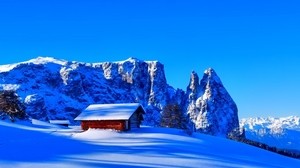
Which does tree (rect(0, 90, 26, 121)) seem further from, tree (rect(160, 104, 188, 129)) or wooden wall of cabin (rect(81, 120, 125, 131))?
tree (rect(160, 104, 188, 129))

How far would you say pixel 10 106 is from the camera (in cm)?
6844

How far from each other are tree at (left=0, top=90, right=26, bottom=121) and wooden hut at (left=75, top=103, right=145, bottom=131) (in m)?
11.9

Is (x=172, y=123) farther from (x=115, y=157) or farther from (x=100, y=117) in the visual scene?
(x=115, y=157)

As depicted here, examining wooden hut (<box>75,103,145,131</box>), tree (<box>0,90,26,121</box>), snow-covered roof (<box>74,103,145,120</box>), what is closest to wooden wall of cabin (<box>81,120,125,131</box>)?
wooden hut (<box>75,103,145,131</box>)

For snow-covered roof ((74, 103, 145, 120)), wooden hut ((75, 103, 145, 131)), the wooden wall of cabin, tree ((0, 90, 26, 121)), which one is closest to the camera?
the wooden wall of cabin

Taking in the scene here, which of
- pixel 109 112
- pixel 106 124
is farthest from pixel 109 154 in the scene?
pixel 109 112

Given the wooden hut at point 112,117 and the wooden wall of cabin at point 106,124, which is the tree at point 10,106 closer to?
the wooden hut at point 112,117

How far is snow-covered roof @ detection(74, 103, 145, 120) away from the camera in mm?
59750

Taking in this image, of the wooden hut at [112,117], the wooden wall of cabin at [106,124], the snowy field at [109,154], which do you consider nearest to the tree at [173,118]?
the wooden hut at [112,117]

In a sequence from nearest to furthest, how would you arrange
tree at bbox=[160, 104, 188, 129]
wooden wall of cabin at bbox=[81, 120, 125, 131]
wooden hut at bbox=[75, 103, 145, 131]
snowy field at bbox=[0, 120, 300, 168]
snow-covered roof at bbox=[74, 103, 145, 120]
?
1. snowy field at bbox=[0, 120, 300, 168]
2. wooden wall of cabin at bbox=[81, 120, 125, 131]
3. wooden hut at bbox=[75, 103, 145, 131]
4. snow-covered roof at bbox=[74, 103, 145, 120]
5. tree at bbox=[160, 104, 188, 129]

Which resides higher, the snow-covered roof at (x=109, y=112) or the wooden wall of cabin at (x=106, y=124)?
the snow-covered roof at (x=109, y=112)

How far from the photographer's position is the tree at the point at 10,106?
67.4m

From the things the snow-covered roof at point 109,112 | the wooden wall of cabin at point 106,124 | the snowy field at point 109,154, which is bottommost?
the snowy field at point 109,154

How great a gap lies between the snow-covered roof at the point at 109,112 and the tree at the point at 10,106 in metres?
11.8
